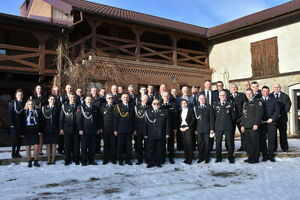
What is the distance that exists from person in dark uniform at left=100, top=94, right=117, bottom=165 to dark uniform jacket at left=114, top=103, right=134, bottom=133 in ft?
0.62

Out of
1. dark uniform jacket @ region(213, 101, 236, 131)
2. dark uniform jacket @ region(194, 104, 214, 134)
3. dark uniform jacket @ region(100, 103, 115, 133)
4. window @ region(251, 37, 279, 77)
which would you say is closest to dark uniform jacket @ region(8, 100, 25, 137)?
dark uniform jacket @ region(100, 103, 115, 133)

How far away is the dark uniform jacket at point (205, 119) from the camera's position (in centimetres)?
697

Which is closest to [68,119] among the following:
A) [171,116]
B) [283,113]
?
[171,116]

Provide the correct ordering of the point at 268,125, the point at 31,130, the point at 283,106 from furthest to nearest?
1. the point at 283,106
2. the point at 268,125
3. the point at 31,130

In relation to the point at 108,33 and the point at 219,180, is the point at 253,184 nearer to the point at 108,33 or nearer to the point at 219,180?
the point at 219,180

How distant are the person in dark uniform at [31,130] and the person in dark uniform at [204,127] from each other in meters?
3.81

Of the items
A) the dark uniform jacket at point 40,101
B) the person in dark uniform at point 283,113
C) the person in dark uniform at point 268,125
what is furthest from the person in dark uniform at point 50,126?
the person in dark uniform at point 283,113

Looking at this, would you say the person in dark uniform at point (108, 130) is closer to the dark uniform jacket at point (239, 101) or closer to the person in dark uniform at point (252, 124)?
the dark uniform jacket at point (239, 101)

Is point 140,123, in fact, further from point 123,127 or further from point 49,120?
point 49,120

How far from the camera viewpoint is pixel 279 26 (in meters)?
14.8

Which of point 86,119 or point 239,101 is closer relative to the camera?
point 86,119

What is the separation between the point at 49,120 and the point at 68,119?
0.48m

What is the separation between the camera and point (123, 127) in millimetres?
6891

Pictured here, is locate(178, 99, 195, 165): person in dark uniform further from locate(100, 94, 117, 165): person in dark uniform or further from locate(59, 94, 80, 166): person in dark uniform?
locate(59, 94, 80, 166): person in dark uniform
